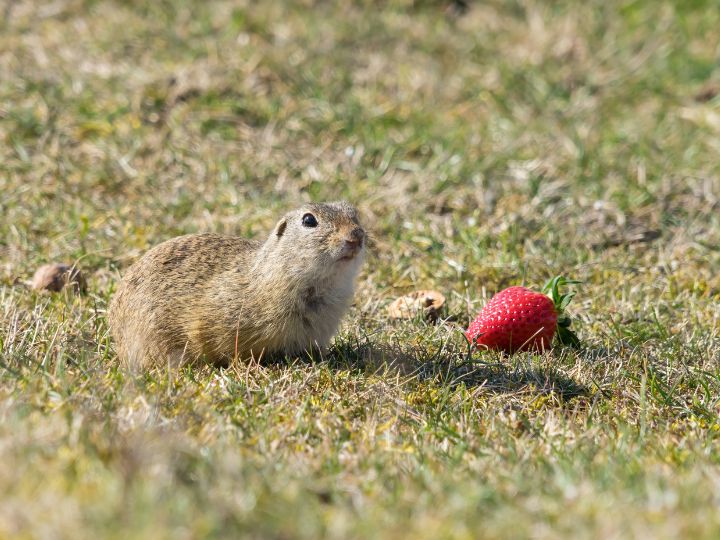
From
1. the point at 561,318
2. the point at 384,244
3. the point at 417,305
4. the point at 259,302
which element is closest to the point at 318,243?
the point at 259,302

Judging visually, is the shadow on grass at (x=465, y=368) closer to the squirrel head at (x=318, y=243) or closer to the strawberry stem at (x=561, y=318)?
the strawberry stem at (x=561, y=318)

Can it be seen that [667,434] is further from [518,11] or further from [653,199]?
[518,11]

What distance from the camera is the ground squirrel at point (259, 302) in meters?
4.11

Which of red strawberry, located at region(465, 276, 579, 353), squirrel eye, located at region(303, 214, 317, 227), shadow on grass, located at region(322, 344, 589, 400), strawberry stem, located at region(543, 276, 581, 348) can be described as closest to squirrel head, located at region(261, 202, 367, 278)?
squirrel eye, located at region(303, 214, 317, 227)

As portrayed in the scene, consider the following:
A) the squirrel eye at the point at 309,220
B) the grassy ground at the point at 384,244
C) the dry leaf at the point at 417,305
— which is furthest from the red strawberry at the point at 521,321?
the squirrel eye at the point at 309,220

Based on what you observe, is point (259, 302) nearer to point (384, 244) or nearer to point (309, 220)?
point (309, 220)

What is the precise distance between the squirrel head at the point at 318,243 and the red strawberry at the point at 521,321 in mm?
652

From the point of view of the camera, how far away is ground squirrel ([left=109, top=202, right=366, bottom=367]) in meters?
4.11

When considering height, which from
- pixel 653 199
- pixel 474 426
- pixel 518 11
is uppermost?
pixel 518 11

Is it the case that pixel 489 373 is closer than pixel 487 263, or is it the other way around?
pixel 489 373

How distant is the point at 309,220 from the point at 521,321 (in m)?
1.00

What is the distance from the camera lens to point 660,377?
4.22 meters

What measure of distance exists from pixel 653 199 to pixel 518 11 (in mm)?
3236

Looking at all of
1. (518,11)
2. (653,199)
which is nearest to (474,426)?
(653,199)
